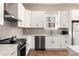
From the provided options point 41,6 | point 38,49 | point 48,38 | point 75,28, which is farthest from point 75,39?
point 41,6

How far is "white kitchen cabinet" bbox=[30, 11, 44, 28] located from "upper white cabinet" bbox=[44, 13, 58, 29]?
21cm

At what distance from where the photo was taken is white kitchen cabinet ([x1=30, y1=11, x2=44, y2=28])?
8109mm

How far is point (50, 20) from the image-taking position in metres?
8.12

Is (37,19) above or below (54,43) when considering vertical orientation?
above

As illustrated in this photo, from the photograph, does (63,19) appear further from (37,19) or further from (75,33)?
(37,19)

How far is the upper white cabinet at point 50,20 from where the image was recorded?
807 centimetres

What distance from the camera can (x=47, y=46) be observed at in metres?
7.88

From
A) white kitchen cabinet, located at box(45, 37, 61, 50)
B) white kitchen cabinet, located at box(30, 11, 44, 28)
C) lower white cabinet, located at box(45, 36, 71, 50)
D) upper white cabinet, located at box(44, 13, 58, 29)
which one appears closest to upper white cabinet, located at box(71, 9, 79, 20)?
upper white cabinet, located at box(44, 13, 58, 29)

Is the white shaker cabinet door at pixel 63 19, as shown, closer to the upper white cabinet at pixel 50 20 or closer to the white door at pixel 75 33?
the upper white cabinet at pixel 50 20

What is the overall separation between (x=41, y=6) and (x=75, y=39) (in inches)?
107

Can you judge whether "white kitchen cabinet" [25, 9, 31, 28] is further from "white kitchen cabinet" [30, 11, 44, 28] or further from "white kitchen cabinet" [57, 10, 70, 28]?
"white kitchen cabinet" [57, 10, 70, 28]

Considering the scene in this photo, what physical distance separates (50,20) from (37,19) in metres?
0.70

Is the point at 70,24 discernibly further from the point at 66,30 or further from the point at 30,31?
the point at 30,31

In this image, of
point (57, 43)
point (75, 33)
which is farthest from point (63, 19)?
point (57, 43)
